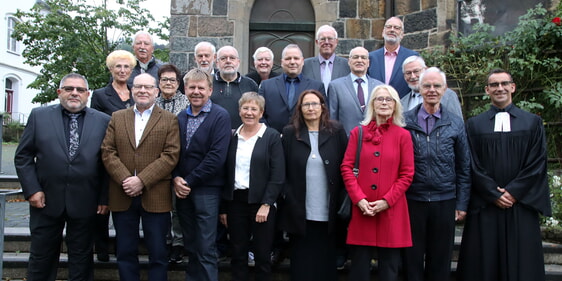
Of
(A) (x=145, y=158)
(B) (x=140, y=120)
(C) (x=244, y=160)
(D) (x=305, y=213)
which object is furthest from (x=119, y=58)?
(D) (x=305, y=213)

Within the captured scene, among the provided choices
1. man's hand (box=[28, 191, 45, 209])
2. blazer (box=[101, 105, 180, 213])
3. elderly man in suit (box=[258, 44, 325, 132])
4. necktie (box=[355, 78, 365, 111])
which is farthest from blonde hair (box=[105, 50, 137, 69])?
necktie (box=[355, 78, 365, 111])

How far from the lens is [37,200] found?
3.46 metres

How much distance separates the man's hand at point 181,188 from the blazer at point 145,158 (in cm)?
7

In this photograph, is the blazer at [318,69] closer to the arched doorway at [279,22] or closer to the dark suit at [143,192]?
the dark suit at [143,192]

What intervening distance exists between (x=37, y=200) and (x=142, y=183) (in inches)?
30.7

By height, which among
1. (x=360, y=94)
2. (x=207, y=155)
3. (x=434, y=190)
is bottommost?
(x=434, y=190)

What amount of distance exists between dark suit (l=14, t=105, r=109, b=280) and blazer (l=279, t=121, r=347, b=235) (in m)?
1.47

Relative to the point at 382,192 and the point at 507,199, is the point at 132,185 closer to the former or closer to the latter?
the point at 382,192

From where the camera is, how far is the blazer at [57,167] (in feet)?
11.5

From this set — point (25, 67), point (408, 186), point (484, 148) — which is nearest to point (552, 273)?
point (484, 148)

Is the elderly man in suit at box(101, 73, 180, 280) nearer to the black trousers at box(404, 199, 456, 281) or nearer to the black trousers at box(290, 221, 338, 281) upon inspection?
the black trousers at box(290, 221, 338, 281)

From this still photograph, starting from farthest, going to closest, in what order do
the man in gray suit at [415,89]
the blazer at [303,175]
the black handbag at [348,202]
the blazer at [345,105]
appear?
the blazer at [345,105], the man in gray suit at [415,89], the blazer at [303,175], the black handbag at [348,202]

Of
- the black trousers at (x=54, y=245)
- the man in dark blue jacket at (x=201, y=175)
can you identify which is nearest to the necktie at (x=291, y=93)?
the man in dark blue jacket at (x=201, y=175)

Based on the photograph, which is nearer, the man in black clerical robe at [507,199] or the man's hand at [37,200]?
the man's hand at [37,200]
